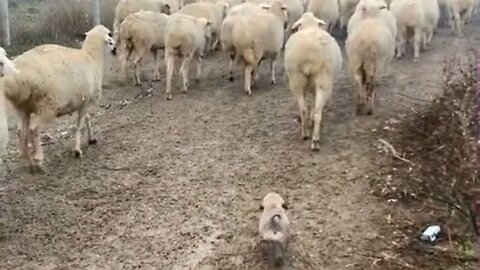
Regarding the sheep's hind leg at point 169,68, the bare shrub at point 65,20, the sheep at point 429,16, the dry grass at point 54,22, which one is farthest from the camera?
the bare shrub at point 65,20

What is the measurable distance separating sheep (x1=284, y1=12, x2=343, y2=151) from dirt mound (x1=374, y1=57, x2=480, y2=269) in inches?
31.0

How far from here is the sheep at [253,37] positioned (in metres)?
10.1

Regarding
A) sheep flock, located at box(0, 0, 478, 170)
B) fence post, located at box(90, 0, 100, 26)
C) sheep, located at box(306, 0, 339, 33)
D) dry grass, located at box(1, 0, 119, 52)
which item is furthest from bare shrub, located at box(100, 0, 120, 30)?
sheep, located at box(306, 0, 339, 33)

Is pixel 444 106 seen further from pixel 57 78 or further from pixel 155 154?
pixel 57 78

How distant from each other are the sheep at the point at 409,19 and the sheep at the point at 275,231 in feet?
21.4

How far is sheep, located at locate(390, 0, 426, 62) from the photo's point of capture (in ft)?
39.0

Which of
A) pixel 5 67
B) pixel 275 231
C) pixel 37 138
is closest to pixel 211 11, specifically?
pixel 37 138

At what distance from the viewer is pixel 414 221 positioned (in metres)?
6.59

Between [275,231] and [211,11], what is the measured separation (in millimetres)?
6415

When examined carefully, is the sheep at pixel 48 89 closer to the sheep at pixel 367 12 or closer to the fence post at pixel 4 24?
the sheep at pixel 367 12

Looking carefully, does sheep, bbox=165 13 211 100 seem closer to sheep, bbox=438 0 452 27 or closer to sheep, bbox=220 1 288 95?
sheep, bbox=220 1 288 95

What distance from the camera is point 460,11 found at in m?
13.8

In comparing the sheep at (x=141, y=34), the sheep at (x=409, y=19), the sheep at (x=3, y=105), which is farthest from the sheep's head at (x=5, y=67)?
the sheep at (x=409, y=19)

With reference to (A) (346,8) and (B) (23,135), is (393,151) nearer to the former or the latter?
(B) (23,135)
